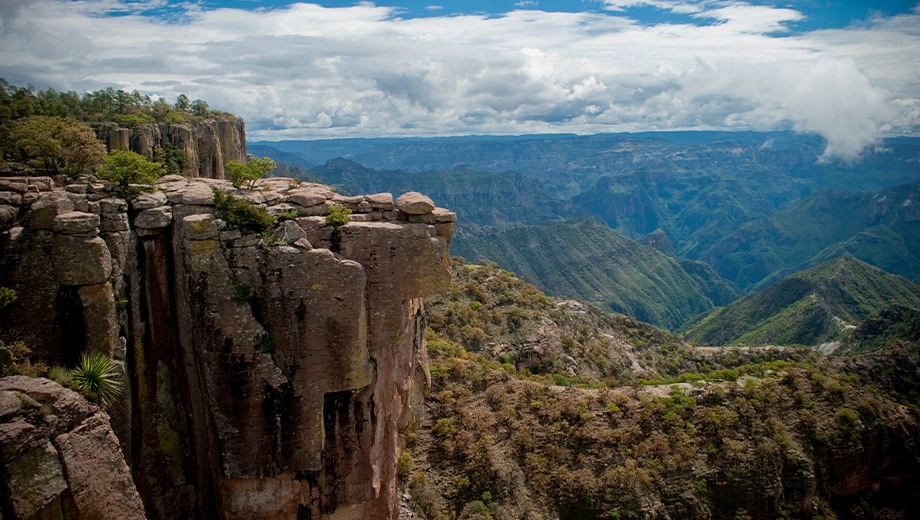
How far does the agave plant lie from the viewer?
2334cm

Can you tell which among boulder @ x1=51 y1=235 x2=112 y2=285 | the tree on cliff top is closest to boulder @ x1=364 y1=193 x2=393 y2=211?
boulder @ x1=51 y1=235 x2=112 y2=285

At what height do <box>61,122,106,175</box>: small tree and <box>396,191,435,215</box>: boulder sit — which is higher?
<box>61,122,106,175</box>: small tree

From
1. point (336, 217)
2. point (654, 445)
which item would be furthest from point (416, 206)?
point (654, 445)

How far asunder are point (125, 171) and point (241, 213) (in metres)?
5.59

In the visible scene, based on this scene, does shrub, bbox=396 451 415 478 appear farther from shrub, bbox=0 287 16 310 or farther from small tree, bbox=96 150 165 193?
shrub, bbox=0 287 16 310

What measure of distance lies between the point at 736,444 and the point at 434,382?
88.8 ft

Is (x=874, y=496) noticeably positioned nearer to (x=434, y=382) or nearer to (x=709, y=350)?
(x=434, y=382)

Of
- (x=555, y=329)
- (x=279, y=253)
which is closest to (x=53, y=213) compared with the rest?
(x=279, y=253)

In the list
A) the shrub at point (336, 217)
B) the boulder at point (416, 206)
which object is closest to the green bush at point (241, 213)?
the shrub at point (336, 217)

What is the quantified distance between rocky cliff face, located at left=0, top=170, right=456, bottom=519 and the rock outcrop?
16.1 feet

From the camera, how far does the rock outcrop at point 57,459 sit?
18422 millimetres

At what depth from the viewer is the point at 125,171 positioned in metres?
27.4

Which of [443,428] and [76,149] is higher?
[76,149]

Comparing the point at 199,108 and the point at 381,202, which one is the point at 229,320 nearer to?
the point at 381,202
